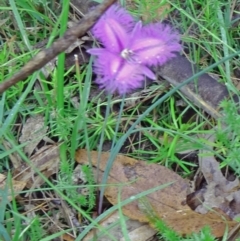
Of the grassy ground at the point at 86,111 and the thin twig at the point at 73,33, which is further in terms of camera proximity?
the grassy ground at the point at 86,111

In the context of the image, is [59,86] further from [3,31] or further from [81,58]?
[3,31]

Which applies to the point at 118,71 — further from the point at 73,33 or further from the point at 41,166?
the point at 41,166

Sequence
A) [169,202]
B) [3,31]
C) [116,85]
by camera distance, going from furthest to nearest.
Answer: [3,31] < [169,202] < [116,85]

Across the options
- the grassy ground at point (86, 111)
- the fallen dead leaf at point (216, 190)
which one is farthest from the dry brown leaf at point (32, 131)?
the fallen dead leaf at point (216, 190)

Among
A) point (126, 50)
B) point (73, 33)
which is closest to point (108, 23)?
point (126, 50)

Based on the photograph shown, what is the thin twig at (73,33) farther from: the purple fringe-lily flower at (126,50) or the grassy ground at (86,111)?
the grassy ground at (86,111)

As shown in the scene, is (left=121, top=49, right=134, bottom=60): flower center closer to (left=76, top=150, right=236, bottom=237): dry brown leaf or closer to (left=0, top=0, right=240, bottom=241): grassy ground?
(left=0, top=0, right=240, bottom=241): grassy ground

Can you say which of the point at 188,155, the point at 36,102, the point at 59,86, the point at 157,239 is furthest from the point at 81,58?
the point at 157,239
